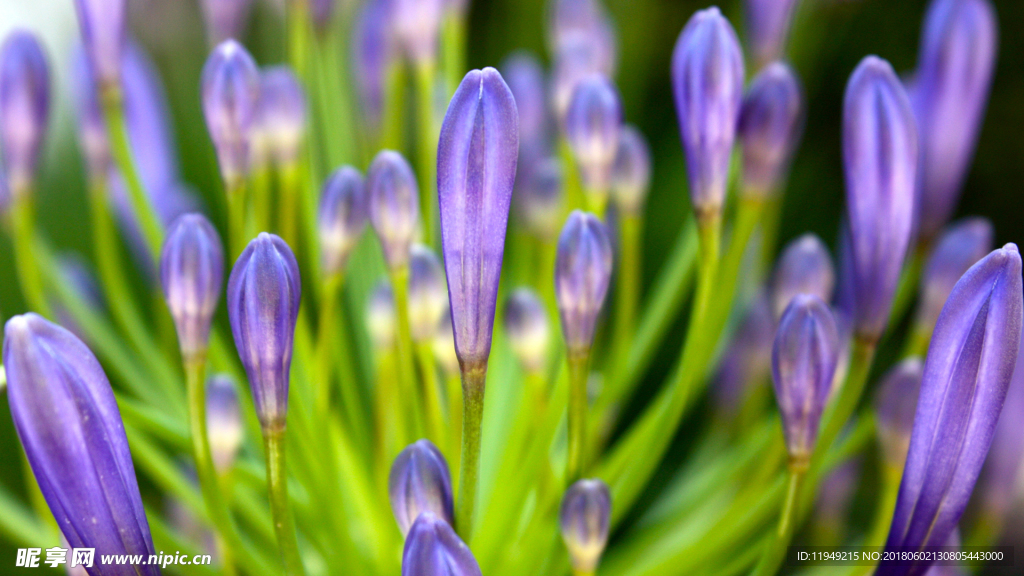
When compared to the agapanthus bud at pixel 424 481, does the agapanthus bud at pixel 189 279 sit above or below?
above

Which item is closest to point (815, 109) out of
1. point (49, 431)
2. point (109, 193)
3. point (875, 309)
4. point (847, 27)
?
point (847, 27)

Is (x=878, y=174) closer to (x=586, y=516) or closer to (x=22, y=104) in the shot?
(x=586, y=516)

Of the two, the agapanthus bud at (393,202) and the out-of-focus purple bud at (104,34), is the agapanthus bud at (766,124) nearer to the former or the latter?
the agapanthus bud at (393,202)

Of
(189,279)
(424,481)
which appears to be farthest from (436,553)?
(189,279)

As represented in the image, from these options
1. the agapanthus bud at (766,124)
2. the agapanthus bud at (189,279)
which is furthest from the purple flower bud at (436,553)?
the agapanthus bud at (766,124)

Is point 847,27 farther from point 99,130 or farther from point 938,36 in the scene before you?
point 99,130

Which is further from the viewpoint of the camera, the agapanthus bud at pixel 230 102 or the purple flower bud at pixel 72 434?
the agapanthus bud at pixel 230 102
